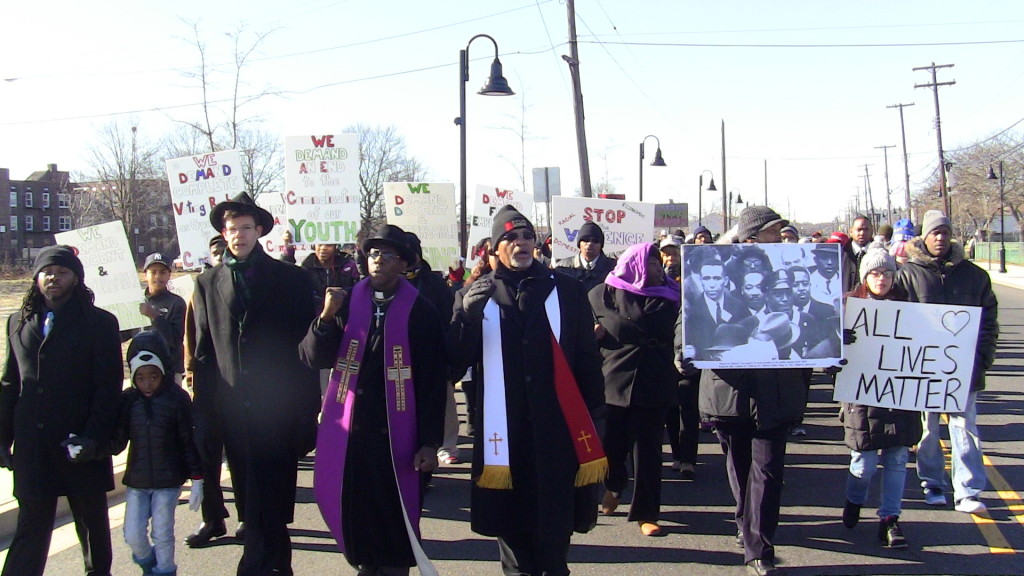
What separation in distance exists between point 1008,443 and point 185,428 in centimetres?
715

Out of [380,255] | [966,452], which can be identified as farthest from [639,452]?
[380,255]

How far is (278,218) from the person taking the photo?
12922 millimetres

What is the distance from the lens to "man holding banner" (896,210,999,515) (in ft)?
19.1

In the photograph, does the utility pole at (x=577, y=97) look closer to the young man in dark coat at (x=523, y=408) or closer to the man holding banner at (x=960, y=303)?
the man holding banner at (x=960, y=303)

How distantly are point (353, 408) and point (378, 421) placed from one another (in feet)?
0.46

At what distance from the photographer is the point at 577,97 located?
1631 cm

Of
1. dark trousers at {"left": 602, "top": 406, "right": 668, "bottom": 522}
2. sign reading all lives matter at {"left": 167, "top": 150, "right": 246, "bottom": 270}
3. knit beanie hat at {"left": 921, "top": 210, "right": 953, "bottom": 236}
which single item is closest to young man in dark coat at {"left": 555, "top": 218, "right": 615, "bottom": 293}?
dark trousers at {"left": 602, "top": 406, "right": 668, "bottom": 522}

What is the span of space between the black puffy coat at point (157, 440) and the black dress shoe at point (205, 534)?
3.23 feet

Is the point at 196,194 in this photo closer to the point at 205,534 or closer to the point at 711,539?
the point at 205,534

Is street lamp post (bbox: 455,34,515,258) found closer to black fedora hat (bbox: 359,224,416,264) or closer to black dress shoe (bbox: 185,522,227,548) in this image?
black dress shoe (bbox: 185,522,227,548)

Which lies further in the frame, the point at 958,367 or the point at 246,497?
the point at 958,367

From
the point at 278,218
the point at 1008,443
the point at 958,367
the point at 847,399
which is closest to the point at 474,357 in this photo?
the point at 847,399

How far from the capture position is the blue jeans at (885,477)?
529 cm

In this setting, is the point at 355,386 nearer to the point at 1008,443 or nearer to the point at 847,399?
the point at 847,399
